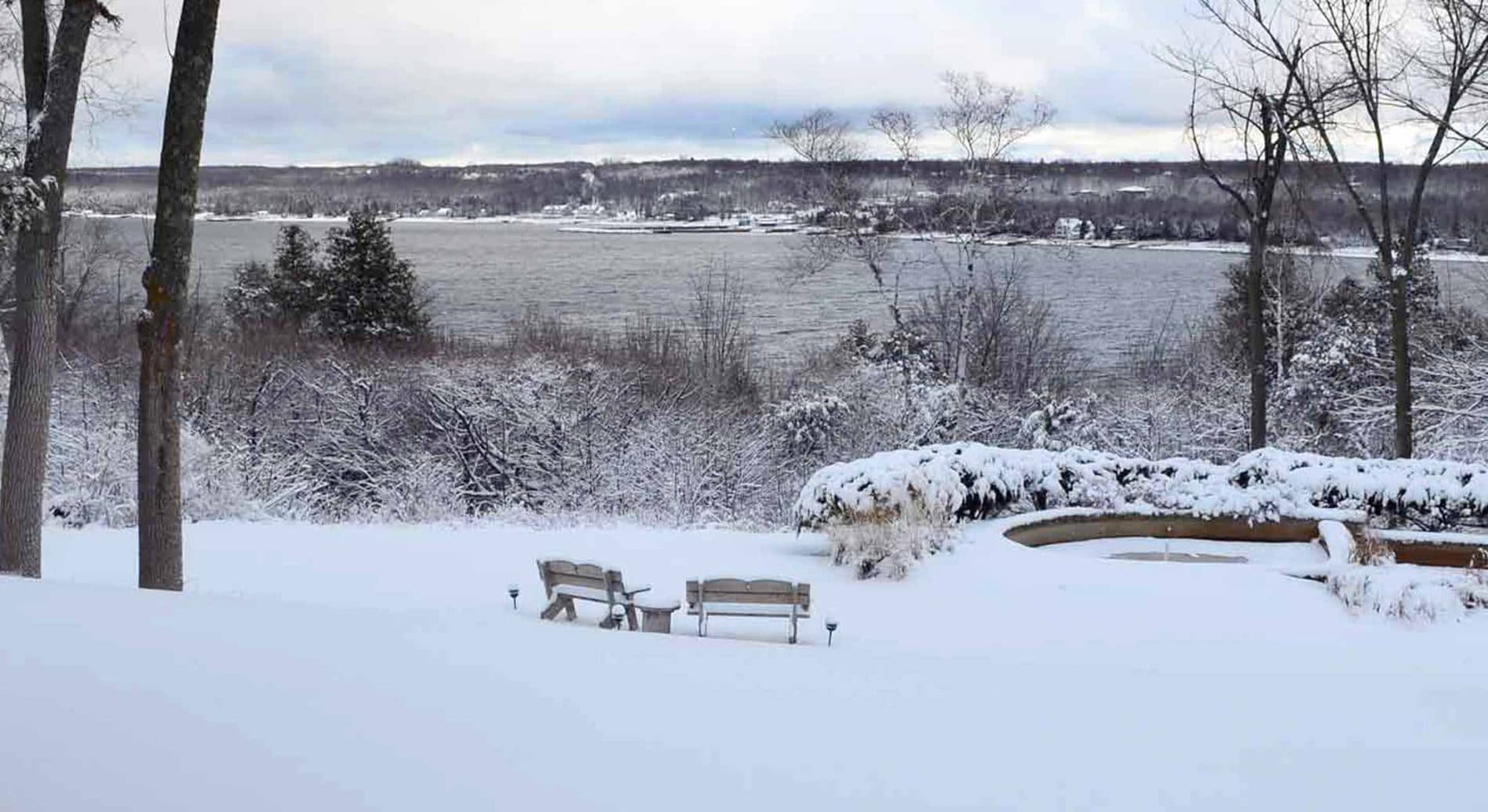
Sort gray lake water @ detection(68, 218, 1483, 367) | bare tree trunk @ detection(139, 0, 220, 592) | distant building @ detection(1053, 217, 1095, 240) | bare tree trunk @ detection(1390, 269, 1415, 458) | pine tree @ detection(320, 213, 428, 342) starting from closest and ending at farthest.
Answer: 1. bare tree trunk @ detection(139, 0, 220, 592)
2. bare tree trunk @ detection(1390, 269, 1415, 458)
3. distant building @ detection(1053, 217, 1095, 240)
4. pine tree @ detection(320, 213, 428, 342)
5. gray lake water @ detection(68, 218, 1483, 367)

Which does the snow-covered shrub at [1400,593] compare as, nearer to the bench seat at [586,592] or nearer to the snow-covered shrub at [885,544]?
the snow-covered shrub at [885,544]

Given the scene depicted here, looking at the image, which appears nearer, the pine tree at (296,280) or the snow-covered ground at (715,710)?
the snow-covered ground at (715,710)

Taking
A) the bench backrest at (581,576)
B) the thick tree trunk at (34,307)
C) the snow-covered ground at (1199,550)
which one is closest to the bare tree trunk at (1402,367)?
the snow-covered ground at (1199,550)

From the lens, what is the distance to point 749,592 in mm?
9773

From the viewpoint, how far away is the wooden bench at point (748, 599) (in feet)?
32.0

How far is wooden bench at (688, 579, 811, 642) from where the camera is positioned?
9.75 m

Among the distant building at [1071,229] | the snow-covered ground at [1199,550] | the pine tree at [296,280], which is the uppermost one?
the distant building at [1071,229]

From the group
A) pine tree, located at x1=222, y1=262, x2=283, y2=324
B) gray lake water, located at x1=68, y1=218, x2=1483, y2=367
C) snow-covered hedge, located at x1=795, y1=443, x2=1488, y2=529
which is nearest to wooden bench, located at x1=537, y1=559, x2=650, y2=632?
snow-covered hedge, located at x1=795, y1=443, x2=1488, y2=529

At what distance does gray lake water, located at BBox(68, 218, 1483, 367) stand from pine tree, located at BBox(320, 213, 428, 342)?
5217 millimetres

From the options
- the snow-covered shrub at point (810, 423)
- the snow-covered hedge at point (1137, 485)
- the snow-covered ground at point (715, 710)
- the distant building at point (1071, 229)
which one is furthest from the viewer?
the distant building at point (1071, 229)

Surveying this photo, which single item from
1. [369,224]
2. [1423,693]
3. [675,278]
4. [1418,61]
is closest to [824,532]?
[1423,693]

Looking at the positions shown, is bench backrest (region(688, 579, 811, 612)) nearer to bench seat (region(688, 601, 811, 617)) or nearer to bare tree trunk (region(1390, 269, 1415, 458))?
bench seat (region(688, 601, 811, 617))

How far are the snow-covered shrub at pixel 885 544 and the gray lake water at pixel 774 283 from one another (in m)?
16.8

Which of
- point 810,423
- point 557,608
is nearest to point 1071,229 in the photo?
point 810,423
